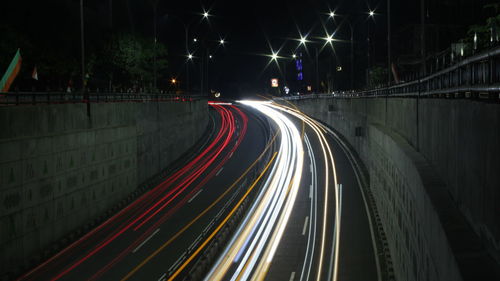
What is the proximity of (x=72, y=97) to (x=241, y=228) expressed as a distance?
517 inches

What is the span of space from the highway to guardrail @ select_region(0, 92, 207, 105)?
7130 millimetres

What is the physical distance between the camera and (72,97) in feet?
122

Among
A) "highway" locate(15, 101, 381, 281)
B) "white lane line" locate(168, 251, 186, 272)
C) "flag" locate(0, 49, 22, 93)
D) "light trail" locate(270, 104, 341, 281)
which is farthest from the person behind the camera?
"flag" locate(0, 49, 22, 93)

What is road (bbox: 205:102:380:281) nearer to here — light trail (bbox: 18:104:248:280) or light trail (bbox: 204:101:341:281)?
light trail (bbox: 204:101:341:281)

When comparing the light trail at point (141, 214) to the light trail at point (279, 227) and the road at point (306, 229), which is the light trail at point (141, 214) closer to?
the light trail at point (279, 227)

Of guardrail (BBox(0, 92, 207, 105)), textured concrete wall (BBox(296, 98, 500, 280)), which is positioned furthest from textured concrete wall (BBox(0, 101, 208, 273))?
textured concrete wall (BBox(296, 98, 500, 280))

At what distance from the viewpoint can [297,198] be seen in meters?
42.8

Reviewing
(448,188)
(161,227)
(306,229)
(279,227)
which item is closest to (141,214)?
(161,227)

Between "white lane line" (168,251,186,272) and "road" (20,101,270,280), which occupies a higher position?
"road" (20,101,270,280)

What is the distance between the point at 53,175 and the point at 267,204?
1615cm

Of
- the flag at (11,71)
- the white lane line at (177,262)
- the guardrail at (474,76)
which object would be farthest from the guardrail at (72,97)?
the guardrail at (474,76)

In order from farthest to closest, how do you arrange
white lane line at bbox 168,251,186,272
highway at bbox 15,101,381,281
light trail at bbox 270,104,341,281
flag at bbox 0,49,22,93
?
1. flag at bbox 0,49,22,93
2. light trail at bbox 270,104,341,281
3. white lane line at bbox 168,251,186,272
4. highway at bbox 15,101,381,281

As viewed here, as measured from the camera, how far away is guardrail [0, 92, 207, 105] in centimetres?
2722

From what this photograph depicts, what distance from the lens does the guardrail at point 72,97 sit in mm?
27219
